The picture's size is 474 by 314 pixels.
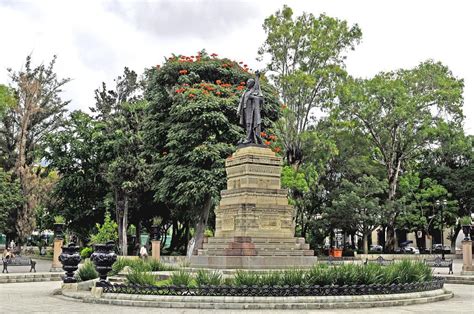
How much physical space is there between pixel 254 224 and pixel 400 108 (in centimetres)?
2816

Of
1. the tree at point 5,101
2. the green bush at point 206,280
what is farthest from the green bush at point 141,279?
the tree at point 5,101

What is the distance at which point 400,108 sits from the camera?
43531 mm

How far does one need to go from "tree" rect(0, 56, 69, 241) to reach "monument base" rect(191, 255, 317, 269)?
31043mm

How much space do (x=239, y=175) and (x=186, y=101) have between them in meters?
13.7

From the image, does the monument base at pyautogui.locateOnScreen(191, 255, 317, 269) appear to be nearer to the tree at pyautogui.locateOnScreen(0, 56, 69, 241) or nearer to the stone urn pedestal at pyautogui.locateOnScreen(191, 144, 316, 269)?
the stone urn pedestal at pyautogui.locateOnScreen(191, 144, 316, 269)

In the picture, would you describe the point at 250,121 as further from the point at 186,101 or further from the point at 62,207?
the point at 62,207

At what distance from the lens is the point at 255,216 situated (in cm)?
1911

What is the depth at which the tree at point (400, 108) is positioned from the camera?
4428 cm

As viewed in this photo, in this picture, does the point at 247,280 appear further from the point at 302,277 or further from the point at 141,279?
the point at 141,279

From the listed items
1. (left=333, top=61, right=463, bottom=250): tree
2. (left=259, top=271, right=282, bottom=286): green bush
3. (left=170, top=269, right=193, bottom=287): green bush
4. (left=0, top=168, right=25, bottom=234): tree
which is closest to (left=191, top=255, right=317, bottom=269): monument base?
(left=170, top=269, right=193, bottom=287): green bush

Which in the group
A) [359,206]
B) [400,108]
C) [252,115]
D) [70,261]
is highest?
[400,108]

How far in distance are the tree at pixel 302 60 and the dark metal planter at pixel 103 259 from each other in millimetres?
26098

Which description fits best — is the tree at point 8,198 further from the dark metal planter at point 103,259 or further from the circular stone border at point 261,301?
the circular stone border at point 261,301

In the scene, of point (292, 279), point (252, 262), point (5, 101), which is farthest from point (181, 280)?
point (5, 101)
